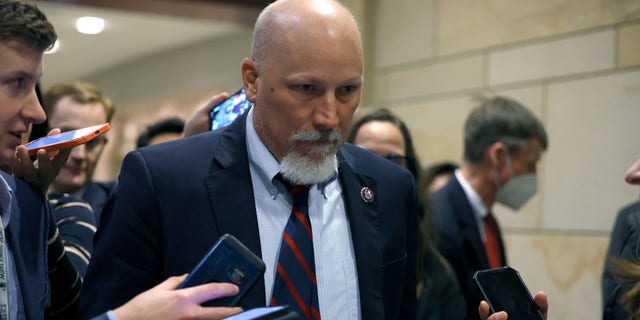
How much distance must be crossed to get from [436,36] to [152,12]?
242 centimetres

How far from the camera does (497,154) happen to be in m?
4.37

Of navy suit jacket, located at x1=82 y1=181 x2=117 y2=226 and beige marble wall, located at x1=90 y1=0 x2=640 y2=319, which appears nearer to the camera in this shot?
navy suit jacket, located at x1=82 y1=181 x2=117 y2=226

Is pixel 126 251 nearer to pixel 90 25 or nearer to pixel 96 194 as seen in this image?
pixel 96 194

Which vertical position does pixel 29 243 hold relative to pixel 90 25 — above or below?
below

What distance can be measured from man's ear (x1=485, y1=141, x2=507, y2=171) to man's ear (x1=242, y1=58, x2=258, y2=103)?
2527 mm

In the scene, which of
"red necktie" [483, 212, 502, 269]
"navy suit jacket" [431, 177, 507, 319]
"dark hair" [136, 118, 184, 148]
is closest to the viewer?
"navy suit jacket" [431, 177, 507, 319]

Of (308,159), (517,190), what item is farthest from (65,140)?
(517,190)

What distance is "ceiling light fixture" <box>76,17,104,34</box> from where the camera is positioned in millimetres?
10383

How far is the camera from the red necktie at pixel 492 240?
14.1 ft

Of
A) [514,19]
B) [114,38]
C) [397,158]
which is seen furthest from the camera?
[114,38]

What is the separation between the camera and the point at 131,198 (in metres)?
1.92

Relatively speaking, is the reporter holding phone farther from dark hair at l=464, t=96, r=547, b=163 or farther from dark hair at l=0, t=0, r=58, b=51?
dark hair at l=464, t=96, r=547, b=163

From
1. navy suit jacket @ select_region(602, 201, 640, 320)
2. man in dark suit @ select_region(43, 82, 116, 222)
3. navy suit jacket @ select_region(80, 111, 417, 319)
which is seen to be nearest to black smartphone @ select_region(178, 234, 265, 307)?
navy suit jacket @ select_region(80, 111, 417, 319)

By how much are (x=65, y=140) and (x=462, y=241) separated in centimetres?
251
